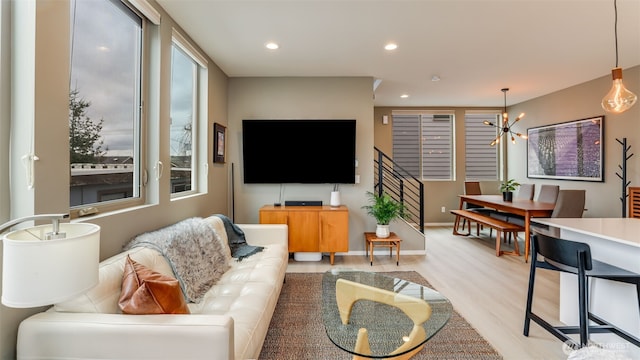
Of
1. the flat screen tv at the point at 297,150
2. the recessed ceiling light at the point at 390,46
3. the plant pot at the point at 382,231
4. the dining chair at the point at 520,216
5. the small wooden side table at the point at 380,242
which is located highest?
the recessed ceiling light at the point at 390,46

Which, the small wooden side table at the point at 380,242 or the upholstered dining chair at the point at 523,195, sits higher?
the upholstered dining chair at the point at 523,195

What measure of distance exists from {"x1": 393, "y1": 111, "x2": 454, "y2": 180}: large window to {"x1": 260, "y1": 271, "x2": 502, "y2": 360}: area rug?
4.72m

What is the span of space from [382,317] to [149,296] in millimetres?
1298

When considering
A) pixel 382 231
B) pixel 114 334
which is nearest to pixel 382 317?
pixel 114 334

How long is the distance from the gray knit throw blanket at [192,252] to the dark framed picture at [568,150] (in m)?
5.59

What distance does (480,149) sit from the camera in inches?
279

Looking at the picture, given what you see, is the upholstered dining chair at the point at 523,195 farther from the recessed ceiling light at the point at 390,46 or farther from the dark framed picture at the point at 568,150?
the recessed ceiling light at the point at 390,46

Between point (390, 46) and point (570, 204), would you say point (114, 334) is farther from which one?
point (570, 204)

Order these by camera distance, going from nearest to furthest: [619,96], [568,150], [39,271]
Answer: [39,271]
[619,96]
[568,150]

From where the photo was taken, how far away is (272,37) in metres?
3.20

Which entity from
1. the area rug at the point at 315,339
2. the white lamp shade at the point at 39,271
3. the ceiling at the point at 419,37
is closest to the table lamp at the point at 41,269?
the white lamp shade at the point at 39,271

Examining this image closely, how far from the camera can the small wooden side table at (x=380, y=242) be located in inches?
162

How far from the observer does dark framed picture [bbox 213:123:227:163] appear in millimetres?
3932

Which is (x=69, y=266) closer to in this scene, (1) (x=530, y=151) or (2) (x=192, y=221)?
(2) (x=192, y=221)
